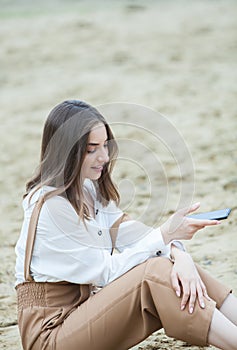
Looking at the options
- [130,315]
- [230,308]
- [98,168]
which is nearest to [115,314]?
[130,315]

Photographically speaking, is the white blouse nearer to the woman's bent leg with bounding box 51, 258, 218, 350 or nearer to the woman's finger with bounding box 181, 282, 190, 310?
the woman's bent leg with bounding box 51, 258, 218, 350

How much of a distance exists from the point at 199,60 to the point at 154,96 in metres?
1.12

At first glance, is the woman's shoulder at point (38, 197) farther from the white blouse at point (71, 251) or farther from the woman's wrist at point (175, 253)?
the woman's wrist at point (175, 253)

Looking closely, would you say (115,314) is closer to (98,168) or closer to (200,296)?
(200,296)

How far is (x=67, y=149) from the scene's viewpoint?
236 centimetres

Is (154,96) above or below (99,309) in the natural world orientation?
below

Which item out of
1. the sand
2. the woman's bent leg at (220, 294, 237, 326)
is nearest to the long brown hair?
the woman's bent leg at (220, 294, 237, 326)

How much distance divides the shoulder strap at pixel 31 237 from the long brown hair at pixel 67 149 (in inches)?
1.5

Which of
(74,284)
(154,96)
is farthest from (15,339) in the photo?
(154,96)

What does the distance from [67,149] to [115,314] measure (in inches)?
20.6

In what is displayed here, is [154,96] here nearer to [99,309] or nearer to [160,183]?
[160,183]

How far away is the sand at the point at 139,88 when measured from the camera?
4191mm

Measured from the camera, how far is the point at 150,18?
9.03 m

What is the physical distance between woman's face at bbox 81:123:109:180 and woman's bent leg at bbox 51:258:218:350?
35 cm
